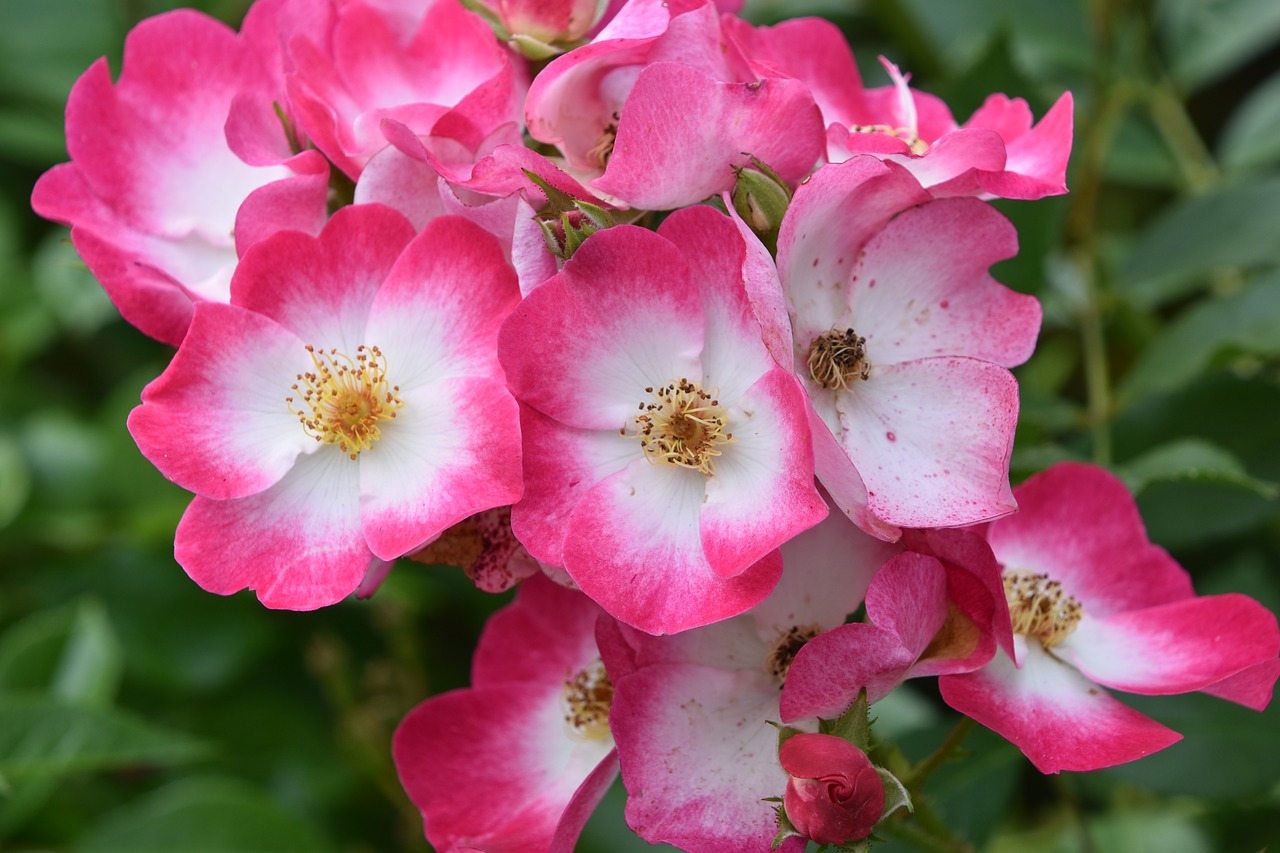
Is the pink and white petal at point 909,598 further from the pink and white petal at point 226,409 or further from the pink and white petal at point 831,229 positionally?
the pink and white petal at point 226,409

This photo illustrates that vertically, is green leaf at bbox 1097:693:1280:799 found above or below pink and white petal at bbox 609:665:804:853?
below

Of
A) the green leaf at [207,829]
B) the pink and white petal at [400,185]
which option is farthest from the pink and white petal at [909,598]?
the green leaf at [207,829]

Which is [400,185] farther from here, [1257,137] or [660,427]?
[1257,137]

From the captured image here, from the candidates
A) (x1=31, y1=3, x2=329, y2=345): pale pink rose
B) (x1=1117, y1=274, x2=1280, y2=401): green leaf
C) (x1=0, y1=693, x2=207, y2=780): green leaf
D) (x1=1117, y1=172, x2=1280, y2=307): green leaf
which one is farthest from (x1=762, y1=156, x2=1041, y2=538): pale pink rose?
(x1=0, y1=693, x2=207, y2=780): green leaf

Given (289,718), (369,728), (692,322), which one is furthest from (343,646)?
(692,322)

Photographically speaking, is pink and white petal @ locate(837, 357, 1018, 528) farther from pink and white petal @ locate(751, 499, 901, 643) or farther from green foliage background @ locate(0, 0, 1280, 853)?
green foliage background @ locate(0, 0, 1280, 853)

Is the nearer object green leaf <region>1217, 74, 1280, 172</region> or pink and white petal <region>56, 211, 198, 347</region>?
pink and white petal <region>56, 211, 198, 347</region>
